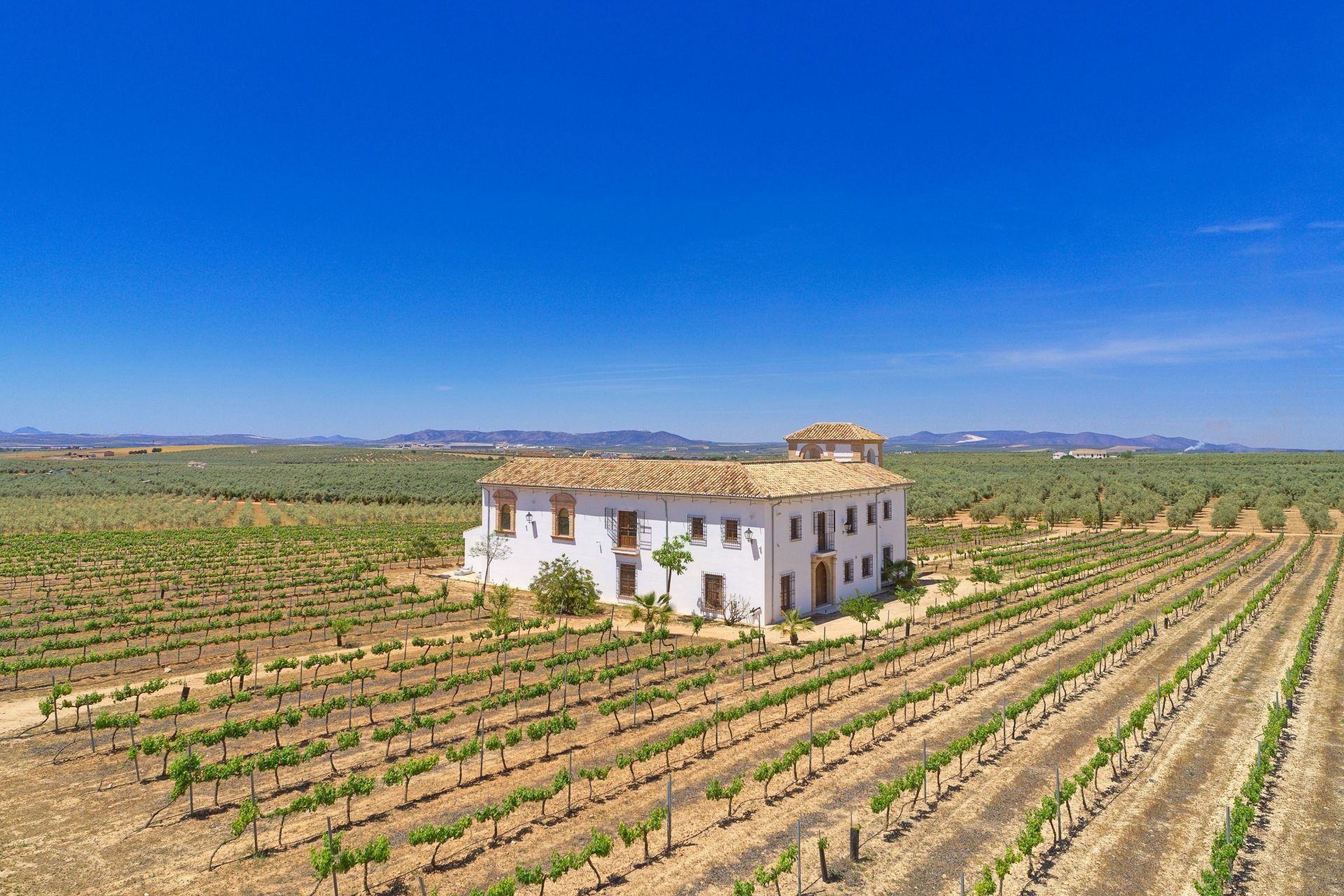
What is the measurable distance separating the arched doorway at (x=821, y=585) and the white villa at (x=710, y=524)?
0.16 ft

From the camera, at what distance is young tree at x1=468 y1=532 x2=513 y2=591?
37.6 metres

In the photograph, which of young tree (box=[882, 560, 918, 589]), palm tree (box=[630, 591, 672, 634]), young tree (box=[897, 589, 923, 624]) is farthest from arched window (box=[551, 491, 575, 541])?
young tree (box=[882, 560, 918, 589])

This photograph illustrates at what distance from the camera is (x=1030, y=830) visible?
458 inches

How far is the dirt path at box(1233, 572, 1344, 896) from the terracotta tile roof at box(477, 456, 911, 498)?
16.9m

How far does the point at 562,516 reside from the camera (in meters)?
35.7

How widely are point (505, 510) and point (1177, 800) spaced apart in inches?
1199

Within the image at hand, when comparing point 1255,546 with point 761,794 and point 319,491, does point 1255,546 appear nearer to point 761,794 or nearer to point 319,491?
point 761,794

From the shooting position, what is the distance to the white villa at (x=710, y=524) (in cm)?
2986

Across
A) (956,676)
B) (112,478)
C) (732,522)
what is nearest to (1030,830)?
(956,676)

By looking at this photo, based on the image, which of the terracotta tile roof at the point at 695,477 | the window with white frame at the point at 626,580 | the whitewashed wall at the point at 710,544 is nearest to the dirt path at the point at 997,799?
the whitewashed wall at the point at 710,544

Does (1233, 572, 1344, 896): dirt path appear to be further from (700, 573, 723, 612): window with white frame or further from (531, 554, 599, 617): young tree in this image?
(531, 554, 599, 617): young tree

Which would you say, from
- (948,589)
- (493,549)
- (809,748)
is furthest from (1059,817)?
(493,549)

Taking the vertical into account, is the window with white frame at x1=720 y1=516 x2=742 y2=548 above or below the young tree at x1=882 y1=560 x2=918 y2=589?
above

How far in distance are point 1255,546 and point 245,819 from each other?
6142 cm
